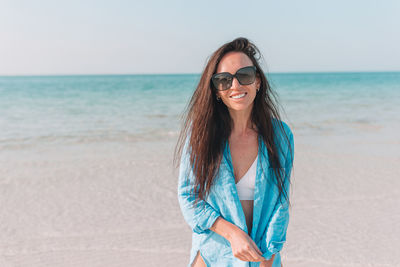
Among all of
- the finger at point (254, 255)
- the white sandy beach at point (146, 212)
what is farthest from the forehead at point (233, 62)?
the white sandy beach at point (146, 212)

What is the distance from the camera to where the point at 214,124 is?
181cm

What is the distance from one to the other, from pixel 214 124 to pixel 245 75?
1.00 ft

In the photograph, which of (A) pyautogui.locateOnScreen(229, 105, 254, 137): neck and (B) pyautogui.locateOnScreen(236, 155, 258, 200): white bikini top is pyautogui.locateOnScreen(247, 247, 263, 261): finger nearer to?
(B) pyautogui.locateOnScreen(236, 155, 258, 200): white bikini top

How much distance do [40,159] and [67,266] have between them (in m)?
4.42

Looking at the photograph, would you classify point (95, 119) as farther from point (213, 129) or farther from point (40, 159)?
point (213, 129)

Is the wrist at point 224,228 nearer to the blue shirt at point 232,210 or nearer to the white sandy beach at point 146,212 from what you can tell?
the blue shirt at point 232,210

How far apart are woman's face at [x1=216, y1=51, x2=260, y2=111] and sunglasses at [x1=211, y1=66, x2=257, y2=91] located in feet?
0.05

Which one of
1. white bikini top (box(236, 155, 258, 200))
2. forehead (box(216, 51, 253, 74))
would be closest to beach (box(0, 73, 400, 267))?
forehead (box(216, 51, 253, 74))

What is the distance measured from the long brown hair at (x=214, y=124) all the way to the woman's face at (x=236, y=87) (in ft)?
0.11

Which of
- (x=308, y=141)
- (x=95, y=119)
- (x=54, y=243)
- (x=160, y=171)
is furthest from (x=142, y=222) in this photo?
(x=95, y=119)

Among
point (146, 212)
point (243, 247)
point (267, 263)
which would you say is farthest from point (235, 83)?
point (146, 212)

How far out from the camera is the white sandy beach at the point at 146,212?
365 centimetres

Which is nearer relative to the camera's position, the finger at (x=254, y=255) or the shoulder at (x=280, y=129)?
the finger at (x=254, y=255)

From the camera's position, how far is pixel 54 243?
12.9ft
